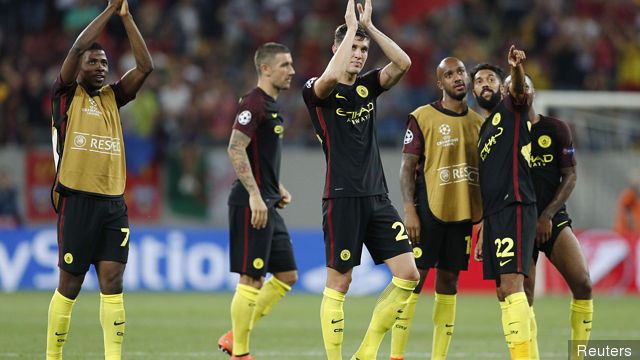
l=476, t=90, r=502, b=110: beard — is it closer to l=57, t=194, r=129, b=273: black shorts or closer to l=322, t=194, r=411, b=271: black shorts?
l=322, t=194, r=411, b=271: black shorts

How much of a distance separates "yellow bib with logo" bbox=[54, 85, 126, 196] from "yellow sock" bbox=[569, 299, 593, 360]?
4.11 m

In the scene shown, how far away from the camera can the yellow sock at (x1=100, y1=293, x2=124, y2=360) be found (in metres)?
6.94

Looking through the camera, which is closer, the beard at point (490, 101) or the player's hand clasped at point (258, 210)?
the beard at point (490, 101)

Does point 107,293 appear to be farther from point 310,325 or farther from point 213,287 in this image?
point 213,287

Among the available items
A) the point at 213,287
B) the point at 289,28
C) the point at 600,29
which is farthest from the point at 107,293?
the point at 600,29

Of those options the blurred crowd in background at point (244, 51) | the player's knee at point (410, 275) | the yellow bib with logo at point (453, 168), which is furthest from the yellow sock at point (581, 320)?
the blurred crowd in background at point (244, 51)

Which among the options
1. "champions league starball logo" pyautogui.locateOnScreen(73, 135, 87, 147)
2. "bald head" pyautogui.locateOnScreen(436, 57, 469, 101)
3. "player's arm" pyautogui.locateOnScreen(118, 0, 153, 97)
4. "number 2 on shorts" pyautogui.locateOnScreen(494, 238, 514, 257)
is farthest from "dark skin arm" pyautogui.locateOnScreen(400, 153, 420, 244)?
"champions league starball logo" pyautogui.locateOnScreen(73, 135, 87, 147)

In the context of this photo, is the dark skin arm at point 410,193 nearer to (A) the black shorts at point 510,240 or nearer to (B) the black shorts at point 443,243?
(B) the black shorts at point 443,243

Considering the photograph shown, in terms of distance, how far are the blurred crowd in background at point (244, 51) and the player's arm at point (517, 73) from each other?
11288 mm

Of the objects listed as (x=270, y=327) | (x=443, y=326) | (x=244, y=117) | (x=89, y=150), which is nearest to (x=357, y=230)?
(x=443, y=326)

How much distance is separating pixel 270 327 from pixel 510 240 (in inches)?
201

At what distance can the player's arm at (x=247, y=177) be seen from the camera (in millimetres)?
7852

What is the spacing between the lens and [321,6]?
71.2ft

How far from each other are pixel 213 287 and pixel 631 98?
8.41m
